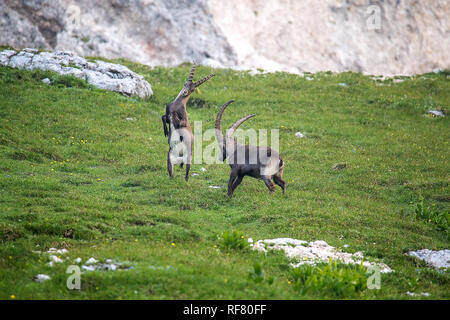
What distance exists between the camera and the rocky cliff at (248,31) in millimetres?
43219

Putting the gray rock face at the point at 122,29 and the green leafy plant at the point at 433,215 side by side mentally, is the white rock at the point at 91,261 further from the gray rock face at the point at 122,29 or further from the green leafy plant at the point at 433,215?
the gray rock face at the point at 122,29

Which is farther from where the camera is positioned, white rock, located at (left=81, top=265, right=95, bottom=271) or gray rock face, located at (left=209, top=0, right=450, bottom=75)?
gray rock face, located at (left=209, top=0, right=450, bottom=75)

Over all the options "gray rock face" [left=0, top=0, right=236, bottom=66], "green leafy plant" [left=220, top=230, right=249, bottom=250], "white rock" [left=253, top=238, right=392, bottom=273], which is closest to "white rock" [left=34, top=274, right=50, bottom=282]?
"green leafy plant" [left=220, top=230, right=249, bottom=250]

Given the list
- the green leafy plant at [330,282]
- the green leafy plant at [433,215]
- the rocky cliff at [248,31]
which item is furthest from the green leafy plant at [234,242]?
the rocky cliff at [248,31]

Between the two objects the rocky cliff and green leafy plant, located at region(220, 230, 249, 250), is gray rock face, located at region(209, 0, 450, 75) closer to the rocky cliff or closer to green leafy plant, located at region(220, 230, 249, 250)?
the rocky cliff

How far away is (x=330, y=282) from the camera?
9.55 metres

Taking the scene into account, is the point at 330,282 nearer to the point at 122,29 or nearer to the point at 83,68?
the point at 83,68

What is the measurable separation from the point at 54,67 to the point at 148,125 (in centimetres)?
688

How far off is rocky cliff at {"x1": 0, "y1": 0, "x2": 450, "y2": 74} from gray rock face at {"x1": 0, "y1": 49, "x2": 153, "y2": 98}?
1579 centimetres

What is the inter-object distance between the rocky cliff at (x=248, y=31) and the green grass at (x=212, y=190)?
1526 centimetres

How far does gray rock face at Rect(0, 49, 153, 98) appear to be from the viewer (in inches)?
1034

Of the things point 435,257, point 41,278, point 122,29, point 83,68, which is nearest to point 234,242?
point 41,278

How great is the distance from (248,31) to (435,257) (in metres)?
41.7
